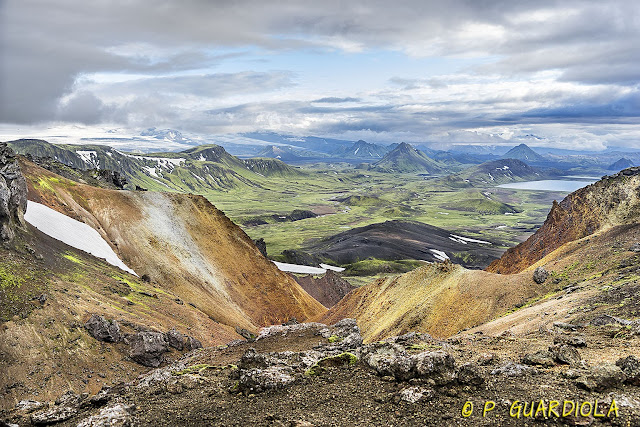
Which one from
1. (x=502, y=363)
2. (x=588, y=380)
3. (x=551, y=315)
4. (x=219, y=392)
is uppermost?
(x=588, y=380)

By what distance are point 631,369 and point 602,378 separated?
1.22 meters

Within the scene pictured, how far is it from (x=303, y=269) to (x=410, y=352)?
137613 millimetres

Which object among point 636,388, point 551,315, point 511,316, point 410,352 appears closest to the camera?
point 636,388

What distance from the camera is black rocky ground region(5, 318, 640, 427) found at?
1409 centimetres

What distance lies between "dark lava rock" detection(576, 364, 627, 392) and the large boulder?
51.1 metres

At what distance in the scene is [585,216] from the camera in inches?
3076

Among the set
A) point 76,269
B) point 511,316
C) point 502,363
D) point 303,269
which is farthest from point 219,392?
point 303,269

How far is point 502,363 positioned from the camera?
18.4 meters

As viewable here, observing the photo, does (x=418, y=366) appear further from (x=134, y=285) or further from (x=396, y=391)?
(x=134, y=285)

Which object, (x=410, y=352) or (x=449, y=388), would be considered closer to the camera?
(x=449, y=388)

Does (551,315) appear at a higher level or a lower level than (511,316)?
higher

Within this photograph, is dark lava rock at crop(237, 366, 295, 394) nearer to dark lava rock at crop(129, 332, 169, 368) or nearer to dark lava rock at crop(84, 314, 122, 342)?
dark lava rock at crop(129, 332, 169, 368)

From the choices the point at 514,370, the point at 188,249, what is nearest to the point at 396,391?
the point at 514,370

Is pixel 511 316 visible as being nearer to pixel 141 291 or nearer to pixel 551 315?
pixel 551 315
